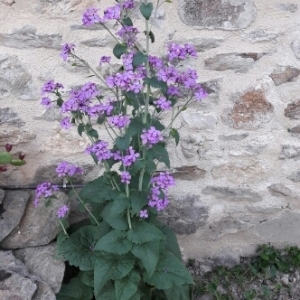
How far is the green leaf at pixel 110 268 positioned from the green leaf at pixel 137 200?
0.21 meters

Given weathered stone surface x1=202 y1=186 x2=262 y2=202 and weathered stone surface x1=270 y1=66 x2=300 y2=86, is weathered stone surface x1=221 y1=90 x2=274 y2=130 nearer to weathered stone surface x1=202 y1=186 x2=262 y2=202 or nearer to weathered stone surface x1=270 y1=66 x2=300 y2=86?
weathered stone surface x1=270 y1=66 x2=300 y2=86

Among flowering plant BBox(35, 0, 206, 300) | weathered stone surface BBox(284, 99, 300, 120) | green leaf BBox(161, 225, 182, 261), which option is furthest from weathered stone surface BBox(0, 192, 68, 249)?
weathered stone surface BBox(284, 99, 300, 120)

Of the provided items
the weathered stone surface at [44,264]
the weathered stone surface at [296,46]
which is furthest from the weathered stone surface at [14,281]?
the weathered stone surface at [296,46]

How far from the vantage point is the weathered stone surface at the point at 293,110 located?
232 centimetres

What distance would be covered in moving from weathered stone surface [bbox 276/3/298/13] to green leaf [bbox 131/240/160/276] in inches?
45.5

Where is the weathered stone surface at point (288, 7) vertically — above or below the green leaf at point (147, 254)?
above

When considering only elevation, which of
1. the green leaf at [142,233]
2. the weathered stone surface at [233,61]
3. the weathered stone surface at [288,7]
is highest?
the weathered stone surface at [288,7]

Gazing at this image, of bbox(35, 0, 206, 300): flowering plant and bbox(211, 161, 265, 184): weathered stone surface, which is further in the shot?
bbox(211, 161, 265, 184): weathered stone surface

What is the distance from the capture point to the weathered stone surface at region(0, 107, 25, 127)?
7.64 ft

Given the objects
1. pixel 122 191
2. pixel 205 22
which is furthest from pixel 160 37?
pixel 122 191

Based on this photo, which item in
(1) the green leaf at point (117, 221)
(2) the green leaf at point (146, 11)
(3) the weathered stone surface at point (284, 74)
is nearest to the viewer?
(2) the green leaf at point (146, 11)

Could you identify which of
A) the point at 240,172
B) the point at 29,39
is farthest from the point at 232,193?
the point at 29,39

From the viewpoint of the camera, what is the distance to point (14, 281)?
A: 6.52 feet

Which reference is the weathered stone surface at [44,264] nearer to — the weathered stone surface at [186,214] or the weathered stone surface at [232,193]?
the weathered stone surface at [186,214]
